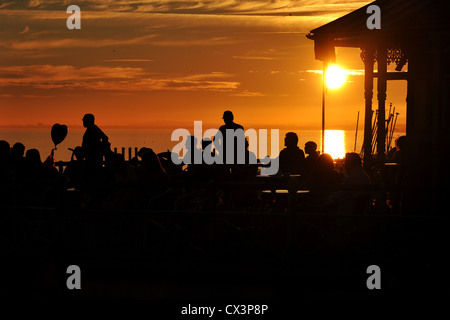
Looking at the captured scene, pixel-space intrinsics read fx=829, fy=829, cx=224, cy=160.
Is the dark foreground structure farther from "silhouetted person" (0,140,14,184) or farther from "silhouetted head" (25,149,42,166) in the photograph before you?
"silhouetted person" (0,140,14,184)

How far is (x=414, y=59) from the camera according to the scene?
16828mm

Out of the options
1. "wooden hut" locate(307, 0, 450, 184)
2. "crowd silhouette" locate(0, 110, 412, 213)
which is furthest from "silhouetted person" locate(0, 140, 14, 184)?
"wooden hut" locate(307, 0, 450, 184)

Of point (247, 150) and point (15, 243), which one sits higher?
point (247, 150)

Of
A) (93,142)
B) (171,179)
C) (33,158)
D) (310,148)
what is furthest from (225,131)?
(33,158)

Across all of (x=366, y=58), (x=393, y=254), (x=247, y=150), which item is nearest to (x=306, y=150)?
(x=247, y=150)

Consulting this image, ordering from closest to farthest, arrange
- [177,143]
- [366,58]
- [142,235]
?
[142,235], [177,143], [366,58]

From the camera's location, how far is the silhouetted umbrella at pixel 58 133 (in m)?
17.5

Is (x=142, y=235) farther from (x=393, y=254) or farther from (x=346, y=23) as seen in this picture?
(x=346, y=23)

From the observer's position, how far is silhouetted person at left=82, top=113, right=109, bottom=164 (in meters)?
14.2

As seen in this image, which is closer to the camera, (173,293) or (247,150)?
(173,293)

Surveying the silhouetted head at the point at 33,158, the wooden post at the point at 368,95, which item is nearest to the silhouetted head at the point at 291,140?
the wooden post at the point at 368,95

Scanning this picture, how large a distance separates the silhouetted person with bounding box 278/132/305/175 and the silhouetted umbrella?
498 centimetres

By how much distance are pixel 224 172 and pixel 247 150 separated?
76 cm

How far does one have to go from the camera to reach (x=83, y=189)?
10367 mm
